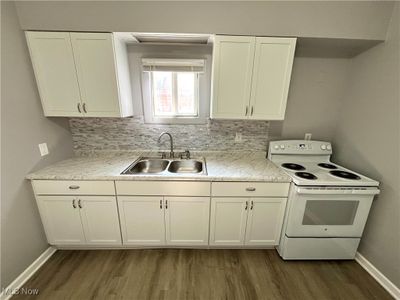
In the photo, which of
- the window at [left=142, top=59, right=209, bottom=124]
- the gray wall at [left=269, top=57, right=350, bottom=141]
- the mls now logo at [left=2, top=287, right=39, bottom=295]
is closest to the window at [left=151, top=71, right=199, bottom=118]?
the window at [left=142, top=59, right=209, bottom=124]

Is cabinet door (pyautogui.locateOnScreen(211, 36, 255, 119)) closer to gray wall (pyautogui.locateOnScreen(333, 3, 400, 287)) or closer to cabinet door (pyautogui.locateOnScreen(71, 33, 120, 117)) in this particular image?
cabinet door (pyautogui.locateOnScreen(71, 33, 120, 117))

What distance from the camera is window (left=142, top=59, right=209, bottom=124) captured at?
201 cm

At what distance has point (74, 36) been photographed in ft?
5.21

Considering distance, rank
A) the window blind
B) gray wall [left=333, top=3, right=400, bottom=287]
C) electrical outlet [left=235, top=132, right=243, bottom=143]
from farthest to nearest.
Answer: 1. electrical outlet [left=235, top=132, right=243, bottom=143]
2. the window blind
3. gray wall [left=333, top=3, right=400, bottom=287]

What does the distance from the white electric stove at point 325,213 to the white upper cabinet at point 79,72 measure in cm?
196

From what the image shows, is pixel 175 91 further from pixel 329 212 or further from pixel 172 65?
pixel 329 212

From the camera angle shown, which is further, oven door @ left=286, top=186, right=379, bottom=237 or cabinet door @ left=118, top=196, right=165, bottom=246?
cabinet door @ left=118, top=196, right=165, bottom=246

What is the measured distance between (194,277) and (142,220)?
0.73 meters

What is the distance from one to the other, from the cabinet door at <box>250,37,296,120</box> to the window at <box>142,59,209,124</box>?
62cm

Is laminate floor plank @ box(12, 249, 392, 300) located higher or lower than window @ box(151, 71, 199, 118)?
lower

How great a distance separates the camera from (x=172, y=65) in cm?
200

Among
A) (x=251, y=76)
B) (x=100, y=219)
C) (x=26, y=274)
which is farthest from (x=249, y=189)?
(x=26, y=274)

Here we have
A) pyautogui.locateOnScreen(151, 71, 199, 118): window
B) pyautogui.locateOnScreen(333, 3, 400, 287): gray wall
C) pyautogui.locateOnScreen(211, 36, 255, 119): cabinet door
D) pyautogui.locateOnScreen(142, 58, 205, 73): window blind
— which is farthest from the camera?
pyautogui.locateOnScreen(151, 71, 199, 118): window

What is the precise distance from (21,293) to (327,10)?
11.7 feet
